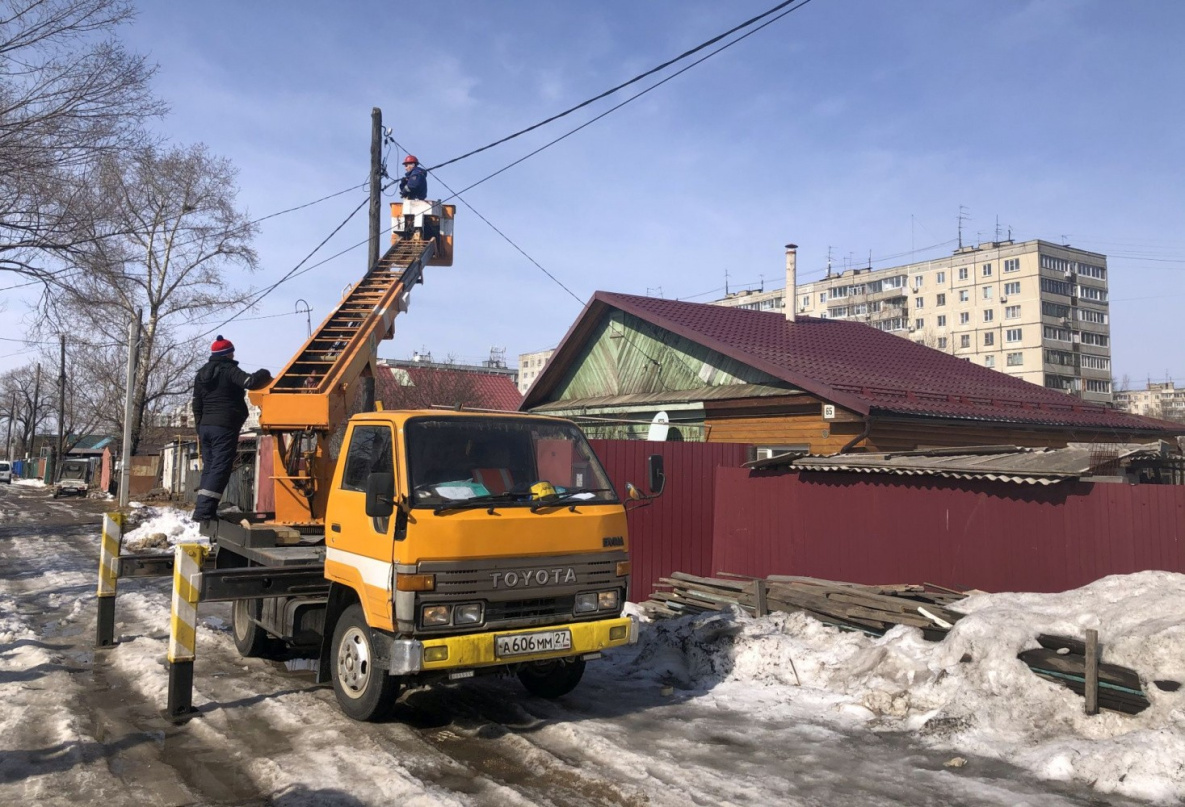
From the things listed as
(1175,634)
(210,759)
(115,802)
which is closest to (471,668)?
(210,759)

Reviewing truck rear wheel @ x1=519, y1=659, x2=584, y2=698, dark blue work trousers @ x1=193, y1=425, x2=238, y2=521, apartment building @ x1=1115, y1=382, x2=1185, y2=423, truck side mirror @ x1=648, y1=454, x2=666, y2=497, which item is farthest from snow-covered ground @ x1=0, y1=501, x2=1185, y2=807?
apartment building @ x1=1115, y1=382, x2=1185, y2=423

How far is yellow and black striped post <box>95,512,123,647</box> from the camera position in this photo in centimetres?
813

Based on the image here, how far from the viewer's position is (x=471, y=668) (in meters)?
5.59

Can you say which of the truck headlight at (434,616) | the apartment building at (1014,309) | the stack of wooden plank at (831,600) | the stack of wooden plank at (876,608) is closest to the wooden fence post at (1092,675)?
the stack of wooden plank at (876,608)

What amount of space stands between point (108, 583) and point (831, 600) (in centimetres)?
682

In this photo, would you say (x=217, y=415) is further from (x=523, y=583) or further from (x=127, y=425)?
(x=127, y=425)

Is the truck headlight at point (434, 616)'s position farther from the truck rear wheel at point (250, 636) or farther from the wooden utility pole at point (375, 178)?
the wooden utility pole at point (375, 178)

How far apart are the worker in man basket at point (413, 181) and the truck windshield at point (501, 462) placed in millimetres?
9688

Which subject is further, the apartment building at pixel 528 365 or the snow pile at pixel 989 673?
the apartment building at pixel 528 365

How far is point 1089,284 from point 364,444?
8979 centimetres

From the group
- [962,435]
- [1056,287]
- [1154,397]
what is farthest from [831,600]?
[1154,397]

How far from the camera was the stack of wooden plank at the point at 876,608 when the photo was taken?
19.0 ft

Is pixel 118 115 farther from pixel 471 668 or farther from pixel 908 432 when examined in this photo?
pixel 908 432

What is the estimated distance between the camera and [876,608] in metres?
7.97
